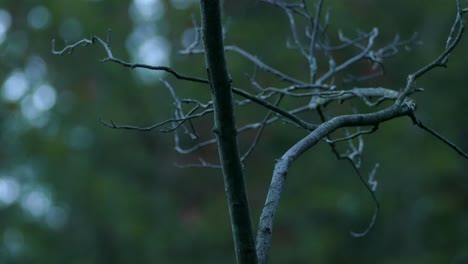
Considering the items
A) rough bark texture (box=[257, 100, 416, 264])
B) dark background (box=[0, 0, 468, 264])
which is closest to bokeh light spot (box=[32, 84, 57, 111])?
dark background (box=[0, 0, 468, 264])

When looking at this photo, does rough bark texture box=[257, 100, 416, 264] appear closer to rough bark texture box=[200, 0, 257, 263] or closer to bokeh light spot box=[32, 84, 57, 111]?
rough bark texture box=[200, 0, 257, 263]

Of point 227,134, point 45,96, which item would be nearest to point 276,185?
point 227,134

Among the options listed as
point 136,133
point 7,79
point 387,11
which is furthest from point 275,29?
point 7,79

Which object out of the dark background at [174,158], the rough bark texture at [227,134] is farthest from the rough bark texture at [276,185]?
the dark background at [174,158]

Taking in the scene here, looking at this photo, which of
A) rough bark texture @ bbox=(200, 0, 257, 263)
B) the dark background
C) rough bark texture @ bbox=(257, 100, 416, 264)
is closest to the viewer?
rough bark texture @ bbox=(200, 0, 257, 263)

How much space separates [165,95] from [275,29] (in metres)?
2.28

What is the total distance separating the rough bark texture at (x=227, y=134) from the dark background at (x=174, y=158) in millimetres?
10218

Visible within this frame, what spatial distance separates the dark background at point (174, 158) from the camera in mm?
13273

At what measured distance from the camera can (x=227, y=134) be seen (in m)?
2.71

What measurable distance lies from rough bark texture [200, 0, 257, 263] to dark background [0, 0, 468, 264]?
1022 cm

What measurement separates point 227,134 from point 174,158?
1261 centimetres

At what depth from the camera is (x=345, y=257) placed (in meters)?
14.3

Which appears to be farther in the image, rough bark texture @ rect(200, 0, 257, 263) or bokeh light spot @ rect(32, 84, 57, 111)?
bokeh light spot @ rect(32, 84, 57, 111)

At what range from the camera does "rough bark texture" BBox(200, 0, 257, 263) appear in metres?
2.60
